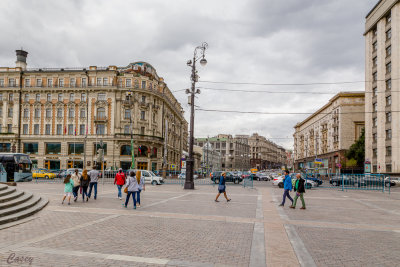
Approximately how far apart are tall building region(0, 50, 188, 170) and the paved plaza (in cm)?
4384

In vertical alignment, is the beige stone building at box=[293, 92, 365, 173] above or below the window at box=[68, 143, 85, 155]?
above

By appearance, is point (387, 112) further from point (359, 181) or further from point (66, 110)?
point (66, 110)

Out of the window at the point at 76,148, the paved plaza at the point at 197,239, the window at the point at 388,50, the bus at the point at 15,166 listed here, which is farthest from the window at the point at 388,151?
the window at the point at 76,148

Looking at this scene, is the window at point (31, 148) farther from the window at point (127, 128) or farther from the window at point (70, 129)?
the window at point (127, 128)

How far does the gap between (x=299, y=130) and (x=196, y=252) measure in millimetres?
123302

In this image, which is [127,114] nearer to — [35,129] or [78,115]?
[78,115]

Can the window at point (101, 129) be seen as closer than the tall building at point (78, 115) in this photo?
No

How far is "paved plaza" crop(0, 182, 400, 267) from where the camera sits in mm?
6176

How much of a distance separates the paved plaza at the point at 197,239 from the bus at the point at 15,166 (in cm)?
2340

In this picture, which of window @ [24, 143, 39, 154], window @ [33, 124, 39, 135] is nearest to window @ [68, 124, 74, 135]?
window @ [33, 124, 39, 135]

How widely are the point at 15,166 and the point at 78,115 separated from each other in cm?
2518

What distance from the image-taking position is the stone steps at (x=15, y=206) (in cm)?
969

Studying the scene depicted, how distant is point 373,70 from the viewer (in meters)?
50.5

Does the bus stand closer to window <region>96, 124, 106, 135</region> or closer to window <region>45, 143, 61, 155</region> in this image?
window <region>96, 124, 106, 135</region>
